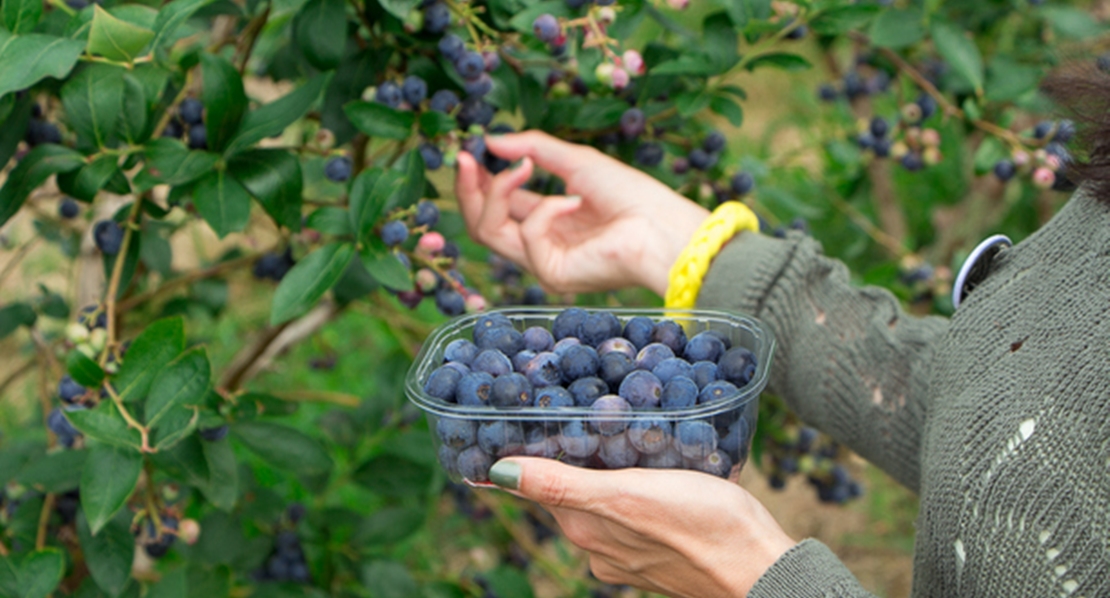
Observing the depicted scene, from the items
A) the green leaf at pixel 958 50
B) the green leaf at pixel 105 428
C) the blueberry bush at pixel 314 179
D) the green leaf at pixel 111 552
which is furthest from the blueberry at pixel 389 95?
the green leaf at pixel 958 50

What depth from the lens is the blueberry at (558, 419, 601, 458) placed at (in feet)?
2.84

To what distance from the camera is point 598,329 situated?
3.21 feet

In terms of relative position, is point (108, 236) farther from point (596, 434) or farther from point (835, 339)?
point (835, 339)

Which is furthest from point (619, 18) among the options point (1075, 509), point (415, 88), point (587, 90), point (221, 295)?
point (221, 295)

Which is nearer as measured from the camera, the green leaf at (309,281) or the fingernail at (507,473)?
the fingernail at (507,473)

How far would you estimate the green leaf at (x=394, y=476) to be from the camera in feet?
5.49

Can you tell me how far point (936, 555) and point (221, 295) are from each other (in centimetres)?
138

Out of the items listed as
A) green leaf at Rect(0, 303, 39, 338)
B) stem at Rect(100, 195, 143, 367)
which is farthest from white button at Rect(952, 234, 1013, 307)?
green leaf at Rect(0, 303, 39, 338)

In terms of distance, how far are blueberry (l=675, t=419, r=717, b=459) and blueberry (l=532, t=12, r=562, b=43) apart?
0.50 m

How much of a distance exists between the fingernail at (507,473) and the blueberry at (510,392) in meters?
0.05

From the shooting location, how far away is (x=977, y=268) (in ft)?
3.42

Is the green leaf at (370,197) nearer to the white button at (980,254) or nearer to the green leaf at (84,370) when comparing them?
the green leaf at (84,370)

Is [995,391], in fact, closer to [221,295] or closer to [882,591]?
[221,295]

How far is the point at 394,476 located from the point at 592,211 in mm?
600
